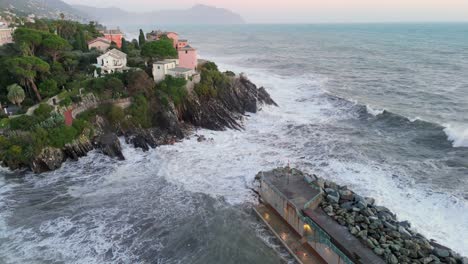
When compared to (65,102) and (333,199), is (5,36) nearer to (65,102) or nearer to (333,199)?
(65,102)

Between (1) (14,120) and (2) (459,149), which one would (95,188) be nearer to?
(1) (14,120)

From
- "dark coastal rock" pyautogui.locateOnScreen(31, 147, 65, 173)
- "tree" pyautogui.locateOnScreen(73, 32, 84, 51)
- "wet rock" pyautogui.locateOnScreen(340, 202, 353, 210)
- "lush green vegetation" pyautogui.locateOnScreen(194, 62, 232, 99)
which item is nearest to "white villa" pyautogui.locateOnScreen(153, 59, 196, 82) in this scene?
"lush green vegetation" pyautogui.locateOnScreen(194, 62, 232, 99)

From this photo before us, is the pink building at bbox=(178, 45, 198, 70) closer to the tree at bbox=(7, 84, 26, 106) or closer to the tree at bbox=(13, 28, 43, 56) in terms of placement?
the tree at bbox=(13, 28, 43, 56)

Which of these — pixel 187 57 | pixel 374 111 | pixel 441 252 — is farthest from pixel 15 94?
pixel 374 111

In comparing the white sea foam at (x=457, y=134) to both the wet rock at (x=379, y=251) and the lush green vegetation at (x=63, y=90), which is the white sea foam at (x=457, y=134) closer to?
the wet rock at (x=379, y=251)

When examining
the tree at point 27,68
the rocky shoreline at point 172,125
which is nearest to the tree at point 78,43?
the tree at point 27,68

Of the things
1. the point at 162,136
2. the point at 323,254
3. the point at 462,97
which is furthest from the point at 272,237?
the point at 462,97
